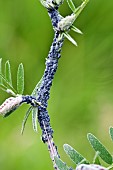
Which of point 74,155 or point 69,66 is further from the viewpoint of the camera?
point 69,66

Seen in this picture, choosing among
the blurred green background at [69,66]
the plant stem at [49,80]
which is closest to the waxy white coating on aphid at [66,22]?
the plant stem at [49,80]

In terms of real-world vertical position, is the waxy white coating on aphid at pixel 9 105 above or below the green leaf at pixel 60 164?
above

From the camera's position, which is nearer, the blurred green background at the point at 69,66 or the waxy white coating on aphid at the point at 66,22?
the waxy white coating on aphid at the point at 66,22

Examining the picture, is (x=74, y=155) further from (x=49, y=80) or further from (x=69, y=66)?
(x=69, y=66)

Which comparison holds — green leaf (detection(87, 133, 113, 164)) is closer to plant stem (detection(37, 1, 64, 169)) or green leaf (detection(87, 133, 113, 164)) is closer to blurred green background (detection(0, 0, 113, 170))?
plant stem (detection(37, 1, 64, 169))

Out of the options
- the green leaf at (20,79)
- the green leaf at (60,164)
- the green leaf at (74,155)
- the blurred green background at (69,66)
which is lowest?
the green leaf at (60,164)

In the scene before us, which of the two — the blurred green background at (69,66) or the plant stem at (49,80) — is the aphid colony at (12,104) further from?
the blurred green background at (69,66)

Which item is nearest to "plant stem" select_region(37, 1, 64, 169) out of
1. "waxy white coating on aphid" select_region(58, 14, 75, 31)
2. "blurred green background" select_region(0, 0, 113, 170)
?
"waxy white coating on aphid" select_region(58, 14, 75, 31)

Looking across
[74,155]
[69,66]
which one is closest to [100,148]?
[74,155]
